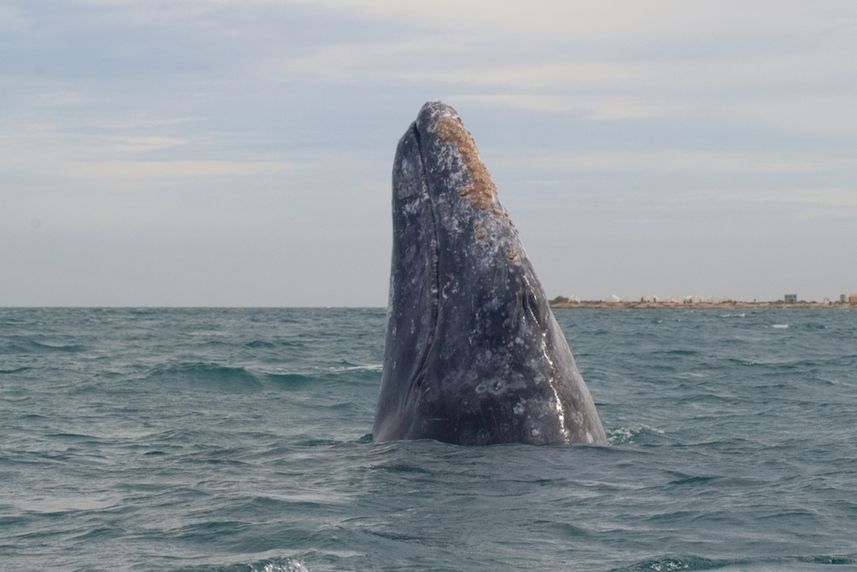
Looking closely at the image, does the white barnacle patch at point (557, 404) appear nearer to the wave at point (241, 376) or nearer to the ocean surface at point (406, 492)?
the ocean surface at point (406, 492)

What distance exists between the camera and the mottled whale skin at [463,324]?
24.6ft

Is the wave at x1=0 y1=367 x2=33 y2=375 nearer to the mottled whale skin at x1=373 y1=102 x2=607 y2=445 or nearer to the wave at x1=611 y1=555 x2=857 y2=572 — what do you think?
the mottled whale skin at x1=373 y1=102 x2=607 y2=445

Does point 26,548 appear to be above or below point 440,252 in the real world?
below

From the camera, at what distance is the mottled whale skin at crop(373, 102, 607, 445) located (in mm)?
7508

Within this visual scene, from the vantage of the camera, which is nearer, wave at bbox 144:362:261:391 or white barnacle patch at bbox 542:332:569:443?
white barnacle patch at bbox 542:332:569:443

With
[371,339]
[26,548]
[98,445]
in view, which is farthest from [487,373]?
[371,339]

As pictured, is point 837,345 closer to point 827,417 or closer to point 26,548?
point 827,417

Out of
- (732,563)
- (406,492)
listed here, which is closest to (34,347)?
Result: (406,492)

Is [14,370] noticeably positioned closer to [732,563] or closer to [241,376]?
[241,376]

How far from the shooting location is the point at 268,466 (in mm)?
8117

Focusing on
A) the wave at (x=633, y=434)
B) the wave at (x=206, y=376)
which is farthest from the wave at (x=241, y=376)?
the wave at (x=633, y=434)

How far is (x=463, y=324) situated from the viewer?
25.0 ft

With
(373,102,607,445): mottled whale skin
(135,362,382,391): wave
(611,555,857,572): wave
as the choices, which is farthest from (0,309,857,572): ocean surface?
(135,362,382,391): wave

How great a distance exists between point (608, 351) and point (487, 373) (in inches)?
733
